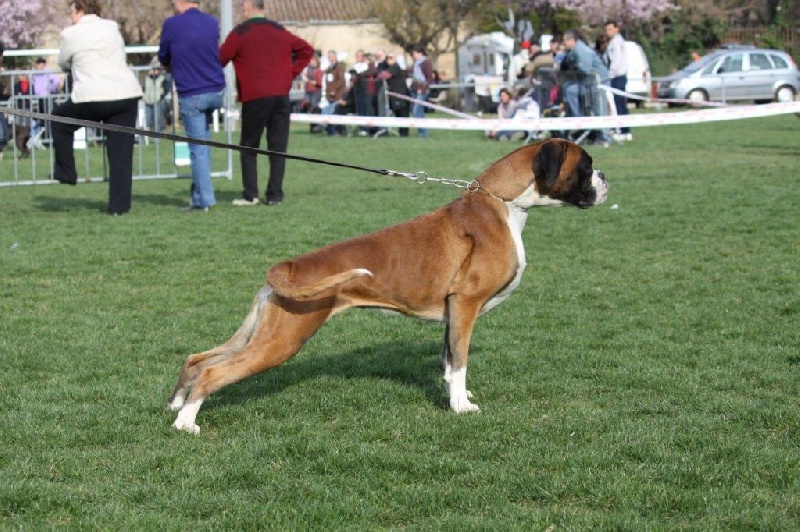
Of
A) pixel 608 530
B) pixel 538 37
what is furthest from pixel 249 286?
pixel 538 37

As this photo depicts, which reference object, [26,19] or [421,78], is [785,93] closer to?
[421,78]

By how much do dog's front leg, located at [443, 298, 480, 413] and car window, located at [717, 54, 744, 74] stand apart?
33678mm

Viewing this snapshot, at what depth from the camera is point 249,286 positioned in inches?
358

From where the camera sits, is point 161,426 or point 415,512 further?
point 161,426

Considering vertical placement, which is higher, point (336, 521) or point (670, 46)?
point (670, 46)

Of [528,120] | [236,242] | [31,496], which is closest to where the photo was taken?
[31,496]

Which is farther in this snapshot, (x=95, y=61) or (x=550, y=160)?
(x=95, y=61)

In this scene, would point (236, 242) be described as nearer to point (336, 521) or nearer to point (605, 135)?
point (336, 521)

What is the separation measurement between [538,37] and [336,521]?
163 feet

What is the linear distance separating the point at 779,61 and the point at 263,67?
28.3 m

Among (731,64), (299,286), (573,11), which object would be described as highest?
(573,11)

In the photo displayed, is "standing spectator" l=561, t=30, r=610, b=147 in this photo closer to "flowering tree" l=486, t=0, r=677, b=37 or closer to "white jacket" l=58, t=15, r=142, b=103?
"white jacket" l=58, t=15, r=142, b=103

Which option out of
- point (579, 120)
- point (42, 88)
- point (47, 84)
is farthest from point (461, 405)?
point (42, 88)

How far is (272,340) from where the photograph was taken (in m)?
5.24
